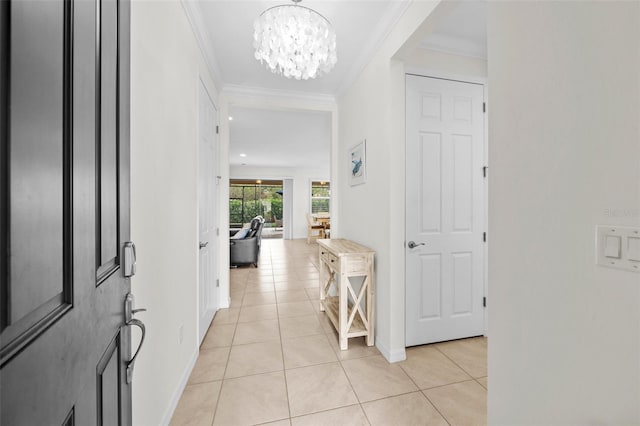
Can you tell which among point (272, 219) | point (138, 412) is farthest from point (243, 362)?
point (272, 219)

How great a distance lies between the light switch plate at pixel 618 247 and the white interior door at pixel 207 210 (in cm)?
229

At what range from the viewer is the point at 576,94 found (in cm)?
81

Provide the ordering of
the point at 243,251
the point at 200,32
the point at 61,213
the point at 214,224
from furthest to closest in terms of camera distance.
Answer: the point at 243,251, the point at 214,224, the point at 200,32, the point at 61,213

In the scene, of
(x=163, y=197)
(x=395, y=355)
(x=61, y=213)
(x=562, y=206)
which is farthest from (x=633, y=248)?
(x=163, y=197)

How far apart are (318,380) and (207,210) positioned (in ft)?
5.70

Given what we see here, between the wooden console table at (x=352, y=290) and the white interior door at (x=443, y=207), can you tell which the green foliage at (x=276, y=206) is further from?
the white interior door at (x=443, y=207)

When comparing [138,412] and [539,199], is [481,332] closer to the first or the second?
[539,199]

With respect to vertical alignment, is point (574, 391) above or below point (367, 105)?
below

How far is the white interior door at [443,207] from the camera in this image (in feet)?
7.11

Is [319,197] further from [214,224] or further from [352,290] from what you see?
[352,290]

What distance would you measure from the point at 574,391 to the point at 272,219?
11.1 meters

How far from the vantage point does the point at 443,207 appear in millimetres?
2225

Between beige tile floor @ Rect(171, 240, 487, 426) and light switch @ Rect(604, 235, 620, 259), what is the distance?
4.29ft

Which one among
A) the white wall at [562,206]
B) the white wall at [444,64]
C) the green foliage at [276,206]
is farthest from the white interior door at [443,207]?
the green foliage at [276,206]
